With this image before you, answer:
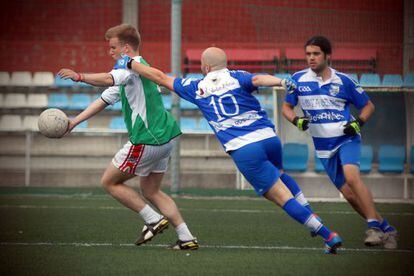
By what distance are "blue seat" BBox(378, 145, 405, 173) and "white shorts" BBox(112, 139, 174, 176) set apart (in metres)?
8.65

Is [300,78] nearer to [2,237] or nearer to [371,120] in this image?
[2,237]

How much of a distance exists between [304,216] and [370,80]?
10.7 meters

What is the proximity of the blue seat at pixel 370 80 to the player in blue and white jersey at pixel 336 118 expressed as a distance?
7.81m

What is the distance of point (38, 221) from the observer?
38.1ft

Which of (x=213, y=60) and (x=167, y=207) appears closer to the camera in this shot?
(x=213, y=60)

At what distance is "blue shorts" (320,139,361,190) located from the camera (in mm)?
9188

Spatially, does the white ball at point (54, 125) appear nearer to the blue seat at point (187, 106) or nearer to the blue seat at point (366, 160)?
the blue seat at point (366, 160)

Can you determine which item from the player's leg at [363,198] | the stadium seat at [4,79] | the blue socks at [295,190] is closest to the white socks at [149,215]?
the blue socks at [295,190]

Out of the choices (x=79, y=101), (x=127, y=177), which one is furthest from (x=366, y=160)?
(x=127, y=177)

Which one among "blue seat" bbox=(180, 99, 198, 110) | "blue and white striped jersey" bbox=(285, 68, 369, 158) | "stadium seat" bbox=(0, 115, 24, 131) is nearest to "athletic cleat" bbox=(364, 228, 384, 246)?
"blue and white striped jersey" bbox=(285, 68, 369, 158)

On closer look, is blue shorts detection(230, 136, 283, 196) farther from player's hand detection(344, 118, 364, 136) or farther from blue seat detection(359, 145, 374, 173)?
blue seat detection(359, 145, 374, 173)

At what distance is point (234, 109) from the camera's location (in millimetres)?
8500

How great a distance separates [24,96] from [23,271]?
566 inches

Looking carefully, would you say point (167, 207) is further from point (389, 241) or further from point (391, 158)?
point (391, 158)
